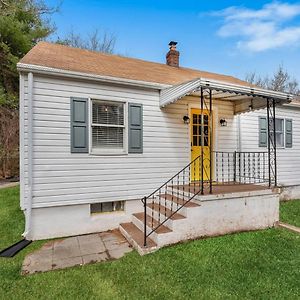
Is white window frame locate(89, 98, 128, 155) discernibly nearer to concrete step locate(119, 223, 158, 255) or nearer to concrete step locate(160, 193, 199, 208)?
concrete step locate(160, 193, 199, 208)

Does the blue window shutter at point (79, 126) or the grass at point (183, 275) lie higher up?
the blue window shutter at point (79, 126)

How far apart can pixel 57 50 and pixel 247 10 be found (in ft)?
33.5

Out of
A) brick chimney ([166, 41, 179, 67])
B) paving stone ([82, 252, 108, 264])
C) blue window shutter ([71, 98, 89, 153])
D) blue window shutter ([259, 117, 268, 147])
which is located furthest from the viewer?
brick chimney ([166, 41, 179, 67])

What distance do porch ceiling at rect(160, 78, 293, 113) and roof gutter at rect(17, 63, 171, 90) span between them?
1.35 feet

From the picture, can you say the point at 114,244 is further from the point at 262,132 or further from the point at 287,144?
the point at 287,144

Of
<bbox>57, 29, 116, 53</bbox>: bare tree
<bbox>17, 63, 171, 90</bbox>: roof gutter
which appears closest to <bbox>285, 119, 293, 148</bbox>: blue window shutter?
<bbox>17, 63, 171, 90</bbox>: roof gutter

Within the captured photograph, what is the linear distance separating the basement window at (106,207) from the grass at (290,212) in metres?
4.20

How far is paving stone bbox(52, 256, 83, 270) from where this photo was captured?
396cm

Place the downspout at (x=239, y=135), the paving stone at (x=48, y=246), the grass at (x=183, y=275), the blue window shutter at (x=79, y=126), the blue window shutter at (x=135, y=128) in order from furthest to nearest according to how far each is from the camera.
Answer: the downspout at (x=239, y=135)
the blue window shutter at (x=135, y=128)
the blue window shutter at (x=79, y=126)
the paving stone at (x=48, y=246)
the grass at (x=183, y=275)

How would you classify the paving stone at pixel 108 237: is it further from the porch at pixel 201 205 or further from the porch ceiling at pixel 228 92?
the porch ceiling at pixel 228 92

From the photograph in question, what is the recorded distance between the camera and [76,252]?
4523mm

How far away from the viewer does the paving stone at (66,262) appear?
396 centimetres

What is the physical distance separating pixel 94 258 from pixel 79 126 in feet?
8.96

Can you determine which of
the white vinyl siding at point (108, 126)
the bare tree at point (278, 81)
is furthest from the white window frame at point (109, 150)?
the bare tree at point (278, 81)
